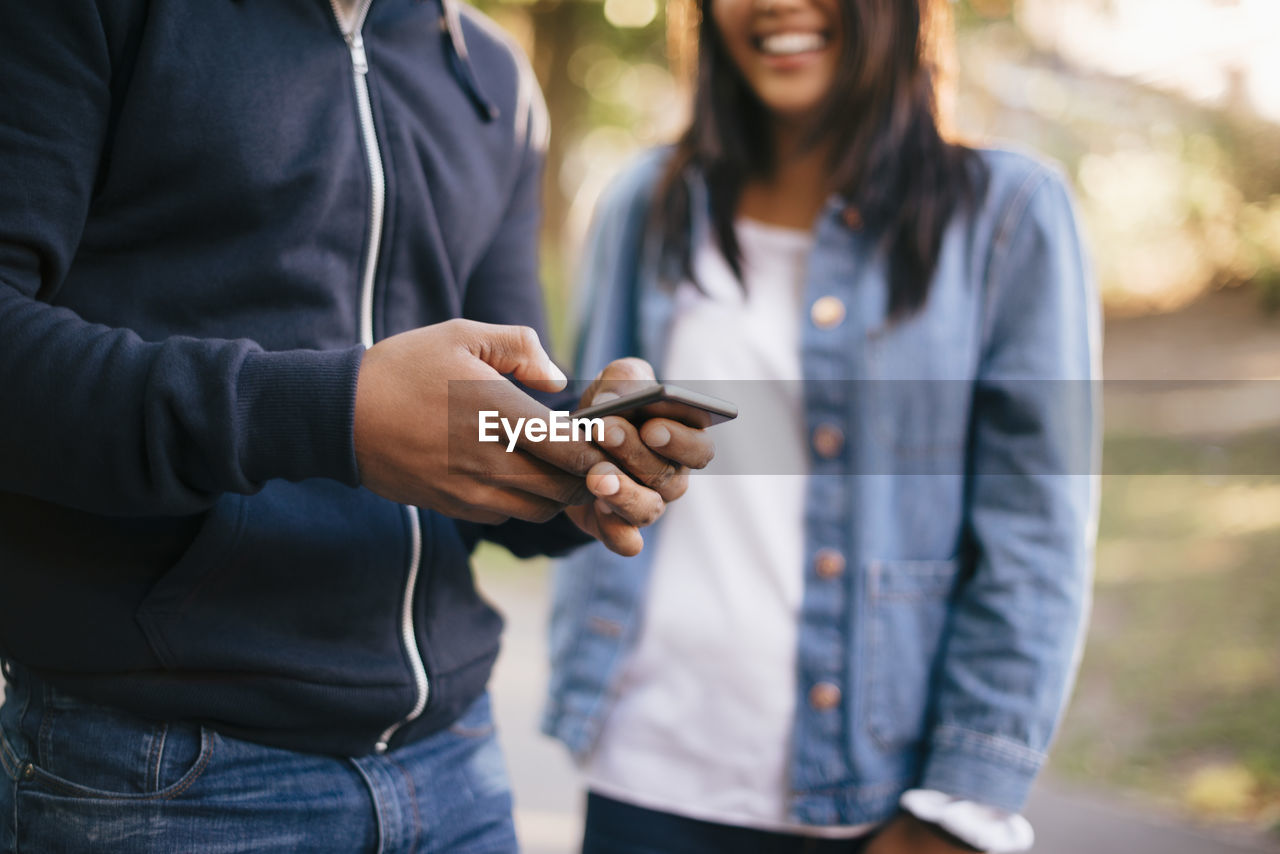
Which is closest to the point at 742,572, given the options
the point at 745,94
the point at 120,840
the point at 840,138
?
the point at 840,138

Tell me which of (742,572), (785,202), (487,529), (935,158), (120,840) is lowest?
(742,572)

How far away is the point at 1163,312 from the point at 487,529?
799 centimetres

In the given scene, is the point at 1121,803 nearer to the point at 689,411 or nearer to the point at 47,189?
the point at 689,411

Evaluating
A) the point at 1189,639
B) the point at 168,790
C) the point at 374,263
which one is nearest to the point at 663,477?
the point at 374,263

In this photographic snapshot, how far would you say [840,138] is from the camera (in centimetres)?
211

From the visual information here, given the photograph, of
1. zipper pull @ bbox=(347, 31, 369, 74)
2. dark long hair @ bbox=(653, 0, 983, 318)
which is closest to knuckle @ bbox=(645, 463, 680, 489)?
zipper pull @ bbox=(347, 31, 369, 74)

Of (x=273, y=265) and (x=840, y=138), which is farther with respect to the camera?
(x=840, y=138)

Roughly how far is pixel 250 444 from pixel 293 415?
50mm

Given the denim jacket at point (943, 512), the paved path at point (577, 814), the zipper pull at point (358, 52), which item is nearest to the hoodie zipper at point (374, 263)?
the zipper pull at point (358, 52)

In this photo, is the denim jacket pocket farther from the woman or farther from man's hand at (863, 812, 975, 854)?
man's hand at (863, 812, 975, 854)

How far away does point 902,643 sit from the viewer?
1.97 meters

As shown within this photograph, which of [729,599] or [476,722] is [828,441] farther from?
[476,722]

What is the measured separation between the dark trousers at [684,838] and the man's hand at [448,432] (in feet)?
3.62

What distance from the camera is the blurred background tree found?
15.0 ft
